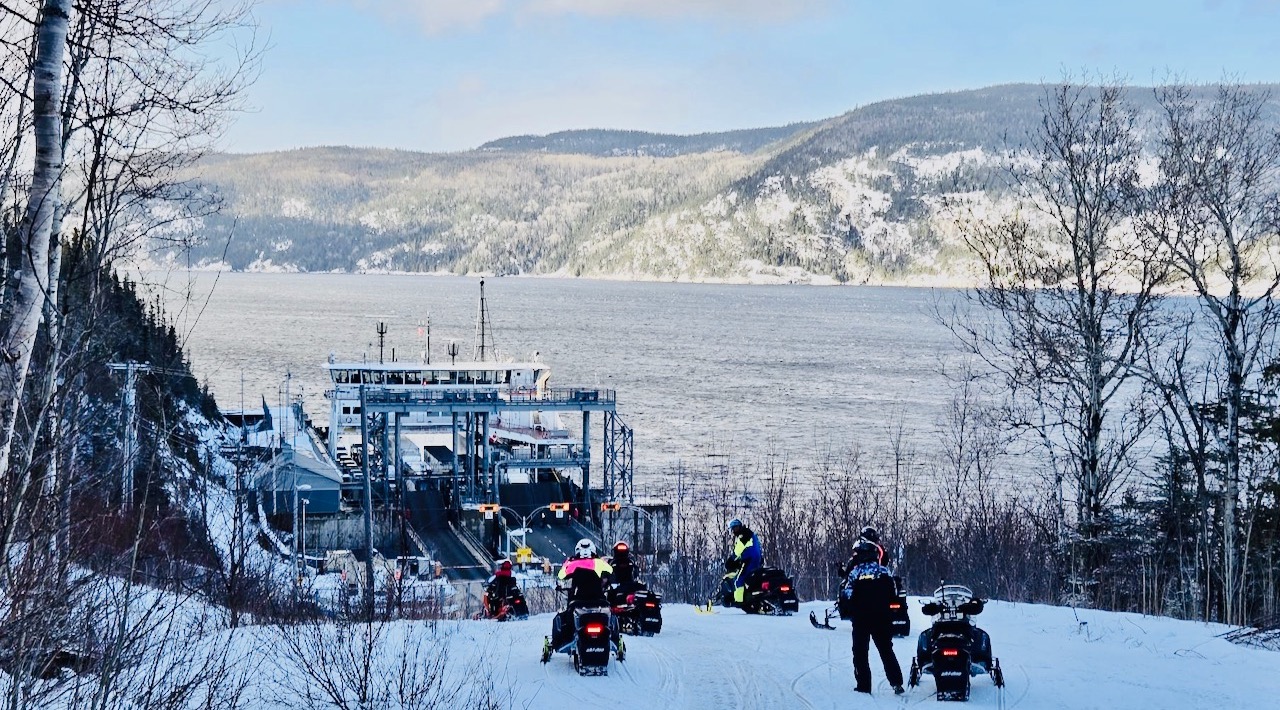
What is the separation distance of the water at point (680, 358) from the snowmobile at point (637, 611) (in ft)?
26.4

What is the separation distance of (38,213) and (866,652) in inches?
290

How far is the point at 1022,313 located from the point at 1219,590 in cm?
561

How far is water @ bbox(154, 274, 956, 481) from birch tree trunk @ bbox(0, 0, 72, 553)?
34.7 ft

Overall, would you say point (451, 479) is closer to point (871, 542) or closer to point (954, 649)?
point (871, 542)

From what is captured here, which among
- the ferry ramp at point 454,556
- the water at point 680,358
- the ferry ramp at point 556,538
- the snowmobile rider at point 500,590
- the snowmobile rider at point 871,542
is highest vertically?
the snowmobile rider at point 871,542

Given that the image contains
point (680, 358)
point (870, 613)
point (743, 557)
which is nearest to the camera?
point (870, 613)

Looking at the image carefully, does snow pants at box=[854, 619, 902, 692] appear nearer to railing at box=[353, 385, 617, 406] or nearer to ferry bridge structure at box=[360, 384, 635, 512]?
ferry bridge structure at box=[360, 384, 635, 512]

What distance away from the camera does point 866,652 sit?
9.84 meters

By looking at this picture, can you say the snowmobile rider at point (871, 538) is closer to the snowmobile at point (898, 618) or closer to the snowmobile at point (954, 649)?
the snowmobile at point (898, 618)

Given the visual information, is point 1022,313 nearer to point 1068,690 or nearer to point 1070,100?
point 1070,100

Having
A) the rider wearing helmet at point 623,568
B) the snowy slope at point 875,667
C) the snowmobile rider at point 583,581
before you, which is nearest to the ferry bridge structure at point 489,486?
the rider wearing helmet at point 623,568

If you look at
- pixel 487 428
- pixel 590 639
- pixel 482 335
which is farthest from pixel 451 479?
pixel 590 639

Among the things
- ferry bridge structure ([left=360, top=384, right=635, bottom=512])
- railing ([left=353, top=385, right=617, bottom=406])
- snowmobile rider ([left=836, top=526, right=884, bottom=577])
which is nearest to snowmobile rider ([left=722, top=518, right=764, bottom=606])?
snowmobile rider ([left=836, top=526, right=884, bottom=577])

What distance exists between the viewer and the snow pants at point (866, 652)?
971 centimetres
